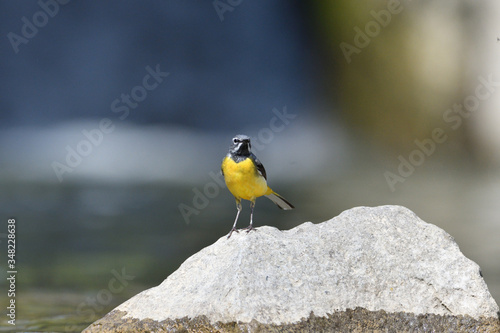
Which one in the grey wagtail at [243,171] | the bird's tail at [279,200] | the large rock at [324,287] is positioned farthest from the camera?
the bird's tail at [279,200]

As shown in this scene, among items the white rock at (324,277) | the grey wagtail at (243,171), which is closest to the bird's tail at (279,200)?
the grey wagtail at (243,171)

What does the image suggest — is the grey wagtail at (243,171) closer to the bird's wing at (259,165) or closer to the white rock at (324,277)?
the bird's wing at (259,165)

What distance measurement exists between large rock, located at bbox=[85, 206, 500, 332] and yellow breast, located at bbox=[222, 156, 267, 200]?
0.33 m

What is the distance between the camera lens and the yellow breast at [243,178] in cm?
477

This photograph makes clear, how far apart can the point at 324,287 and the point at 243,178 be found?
1.02 metres

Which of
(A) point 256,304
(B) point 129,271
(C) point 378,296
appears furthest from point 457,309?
(B) point 129,271

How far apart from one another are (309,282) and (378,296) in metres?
0.52

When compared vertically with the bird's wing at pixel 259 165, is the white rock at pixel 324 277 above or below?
below

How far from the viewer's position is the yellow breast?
15.6ft

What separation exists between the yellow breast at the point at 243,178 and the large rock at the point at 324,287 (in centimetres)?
33

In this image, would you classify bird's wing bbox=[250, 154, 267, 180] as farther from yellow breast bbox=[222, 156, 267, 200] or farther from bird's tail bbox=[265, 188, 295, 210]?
bird's tail bbox=[265, 188, 295, 210]

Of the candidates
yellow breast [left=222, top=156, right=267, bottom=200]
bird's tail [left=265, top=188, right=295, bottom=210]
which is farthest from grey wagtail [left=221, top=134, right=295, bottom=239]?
bird's tail [left=265, top=188, right=295, bottom=210]

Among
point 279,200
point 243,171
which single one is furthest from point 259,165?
point 279,200

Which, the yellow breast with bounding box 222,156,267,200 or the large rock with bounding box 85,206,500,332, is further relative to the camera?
the yellow breast with bounding box 222,156,267,200
